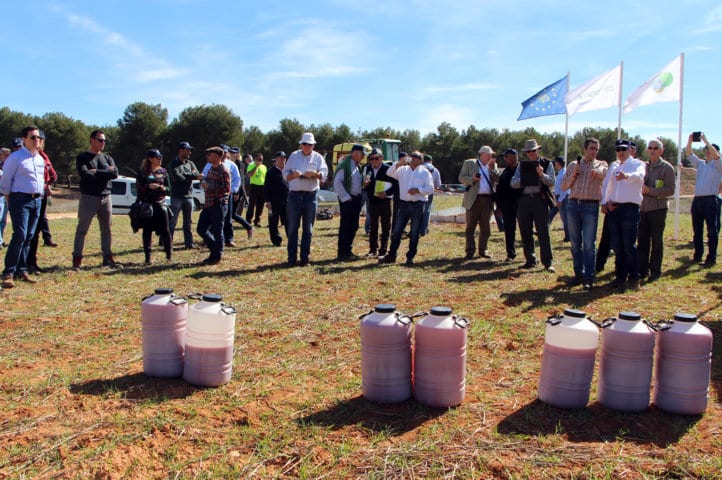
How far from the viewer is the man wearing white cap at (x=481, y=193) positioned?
10203 mm

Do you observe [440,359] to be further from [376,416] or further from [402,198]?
[402,198]

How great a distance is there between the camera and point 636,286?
7582 mm

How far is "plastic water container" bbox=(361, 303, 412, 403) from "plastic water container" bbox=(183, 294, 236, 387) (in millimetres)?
1031

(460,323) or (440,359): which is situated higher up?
(460,323)

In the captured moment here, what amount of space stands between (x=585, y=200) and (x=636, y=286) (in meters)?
1.38

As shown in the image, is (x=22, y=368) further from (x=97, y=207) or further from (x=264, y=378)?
(x=97, y=207)

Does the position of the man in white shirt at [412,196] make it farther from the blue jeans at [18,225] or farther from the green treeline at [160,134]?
the green treeline at [160,134]

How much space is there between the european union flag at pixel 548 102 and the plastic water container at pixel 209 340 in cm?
1273

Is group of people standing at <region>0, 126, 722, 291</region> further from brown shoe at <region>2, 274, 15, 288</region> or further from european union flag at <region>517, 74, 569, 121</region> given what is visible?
european union flag at <region>517, 74, 569, 121</region>

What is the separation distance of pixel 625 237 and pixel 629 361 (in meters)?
4.23

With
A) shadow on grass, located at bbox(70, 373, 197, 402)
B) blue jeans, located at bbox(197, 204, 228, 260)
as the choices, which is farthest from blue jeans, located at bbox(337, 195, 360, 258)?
shadow on grass, located at bbox(70, 373, 197, 402)

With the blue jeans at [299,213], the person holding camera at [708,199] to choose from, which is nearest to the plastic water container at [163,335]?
the blue jeans at [299,213]

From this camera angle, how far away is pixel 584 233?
762 cm

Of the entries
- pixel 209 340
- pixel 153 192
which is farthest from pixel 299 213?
pixel 209 340
